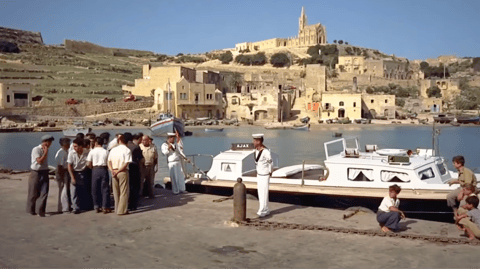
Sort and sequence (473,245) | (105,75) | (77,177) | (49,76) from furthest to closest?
1. (105,75)
2. (49,76)
3. (77,177)
4. (473,245)

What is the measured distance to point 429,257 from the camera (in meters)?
6.79

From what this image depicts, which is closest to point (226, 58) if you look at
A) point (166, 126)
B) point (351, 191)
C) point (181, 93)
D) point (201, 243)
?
point (181, 93)

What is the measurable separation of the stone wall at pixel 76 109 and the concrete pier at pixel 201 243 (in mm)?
54456

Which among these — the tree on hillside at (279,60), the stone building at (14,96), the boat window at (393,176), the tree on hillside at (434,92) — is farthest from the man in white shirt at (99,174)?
the tree on hillside at (279,60)

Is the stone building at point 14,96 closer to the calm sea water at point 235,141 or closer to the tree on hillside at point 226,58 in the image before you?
the calm sea water at point 235,141

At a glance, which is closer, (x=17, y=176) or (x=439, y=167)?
(x=439, y=167)

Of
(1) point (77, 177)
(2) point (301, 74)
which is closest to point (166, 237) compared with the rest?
(1) point (77, 177)

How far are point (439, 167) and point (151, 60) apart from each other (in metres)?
108

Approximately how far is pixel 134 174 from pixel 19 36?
119 metres

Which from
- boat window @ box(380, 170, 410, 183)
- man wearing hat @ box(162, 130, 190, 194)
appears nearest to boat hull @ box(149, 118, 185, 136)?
man wearing hat @ box(162, 130, 190, 194)

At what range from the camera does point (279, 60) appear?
110m

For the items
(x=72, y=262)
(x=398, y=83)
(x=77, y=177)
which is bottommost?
(x=72, y=262)

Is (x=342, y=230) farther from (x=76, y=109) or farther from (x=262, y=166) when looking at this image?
(x=76, y=109)

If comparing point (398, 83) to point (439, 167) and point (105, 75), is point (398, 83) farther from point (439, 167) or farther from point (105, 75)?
point (439, 167)
